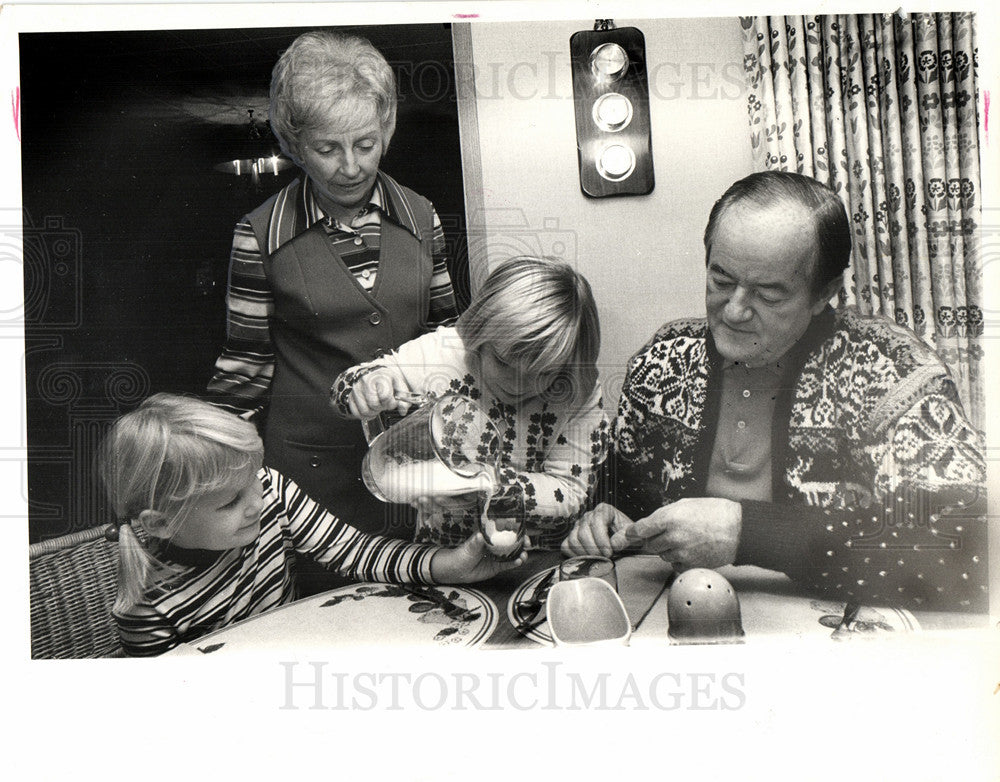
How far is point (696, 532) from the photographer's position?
2.52 metres

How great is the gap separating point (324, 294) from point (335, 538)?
0.72m

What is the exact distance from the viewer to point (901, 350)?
8.32ft

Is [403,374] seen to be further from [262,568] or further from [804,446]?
[804,446]

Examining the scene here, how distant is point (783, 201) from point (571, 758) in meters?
1.72

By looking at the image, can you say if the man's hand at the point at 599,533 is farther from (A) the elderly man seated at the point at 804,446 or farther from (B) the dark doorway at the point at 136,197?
(B) the dark doorway at the point at 136,197

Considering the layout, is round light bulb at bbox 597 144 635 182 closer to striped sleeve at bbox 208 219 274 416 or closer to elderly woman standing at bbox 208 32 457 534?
elderly woman standing at bbox 208 32 457 534

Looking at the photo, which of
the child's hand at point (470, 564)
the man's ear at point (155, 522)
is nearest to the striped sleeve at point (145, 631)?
the man's ear at point (155, 522)

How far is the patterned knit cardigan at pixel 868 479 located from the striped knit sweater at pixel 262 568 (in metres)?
0.76

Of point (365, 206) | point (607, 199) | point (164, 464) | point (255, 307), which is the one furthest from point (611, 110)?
point (164, 464)

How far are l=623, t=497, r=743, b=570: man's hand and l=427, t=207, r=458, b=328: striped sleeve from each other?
0.84 metres

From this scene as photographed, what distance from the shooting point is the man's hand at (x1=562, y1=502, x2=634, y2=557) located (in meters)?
2.54

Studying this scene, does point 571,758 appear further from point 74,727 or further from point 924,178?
point 924,178

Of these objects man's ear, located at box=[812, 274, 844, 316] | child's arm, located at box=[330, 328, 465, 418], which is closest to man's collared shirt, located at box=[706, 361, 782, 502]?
man's ear, located at box=[812, 274, 844, 316]

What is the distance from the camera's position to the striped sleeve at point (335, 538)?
2.55 metres
